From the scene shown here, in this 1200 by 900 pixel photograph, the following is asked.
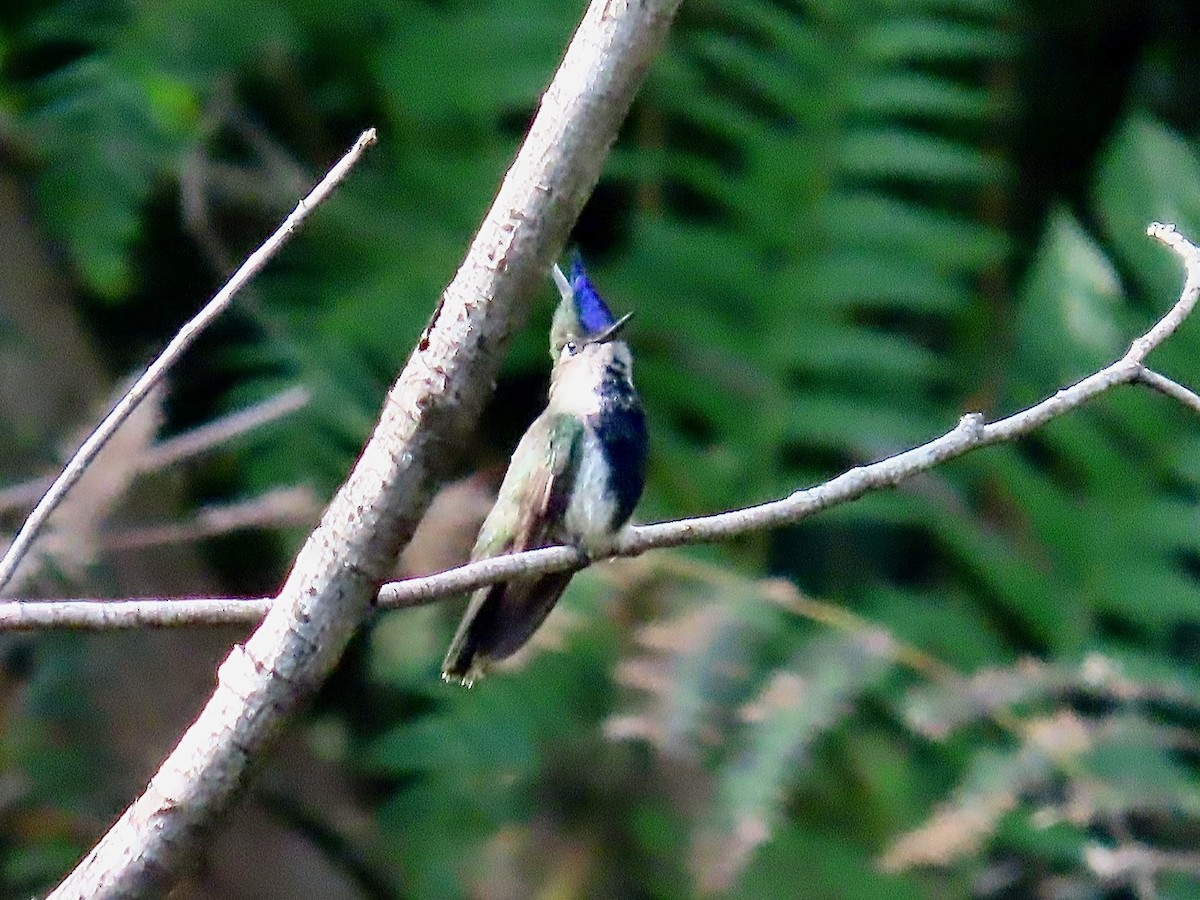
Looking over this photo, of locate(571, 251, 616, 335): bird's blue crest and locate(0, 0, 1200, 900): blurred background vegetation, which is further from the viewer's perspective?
locate(0, 0, 1200, 900): blurred background vegetation

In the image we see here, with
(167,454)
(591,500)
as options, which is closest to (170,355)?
(591,500)

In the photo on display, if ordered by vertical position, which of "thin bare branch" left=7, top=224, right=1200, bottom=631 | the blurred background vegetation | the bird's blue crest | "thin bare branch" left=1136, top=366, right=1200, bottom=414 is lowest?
the blurred background vegetation

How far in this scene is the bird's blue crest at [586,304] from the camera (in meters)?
2.01

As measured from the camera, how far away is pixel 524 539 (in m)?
1.97

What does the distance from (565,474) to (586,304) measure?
22cm

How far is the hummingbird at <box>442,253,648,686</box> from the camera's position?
1915 millimetres

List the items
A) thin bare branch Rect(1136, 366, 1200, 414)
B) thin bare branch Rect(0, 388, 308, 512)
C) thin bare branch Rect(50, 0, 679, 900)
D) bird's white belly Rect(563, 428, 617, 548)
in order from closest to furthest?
thin bare branch Rect(50, 0, 679, 900) < thin bare branch Rect(1136, 366, 1200, 414) < bird's white belly Rect(563, 428, 617, 548) < thin bare branch Rect(0, 388, 308, 512)

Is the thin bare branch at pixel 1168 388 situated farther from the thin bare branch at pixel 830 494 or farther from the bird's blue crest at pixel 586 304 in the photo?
the bird's blue crest at pixel 586 304

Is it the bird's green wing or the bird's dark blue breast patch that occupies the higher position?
the bird's dark blue breast patch

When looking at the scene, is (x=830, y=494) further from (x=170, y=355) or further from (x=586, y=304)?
(x=586, y=304)

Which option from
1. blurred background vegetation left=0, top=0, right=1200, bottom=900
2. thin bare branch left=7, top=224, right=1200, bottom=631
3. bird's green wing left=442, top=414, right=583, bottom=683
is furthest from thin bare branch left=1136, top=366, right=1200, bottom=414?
blurred background vegetation left=0, top=0, right=1200, bottom=900

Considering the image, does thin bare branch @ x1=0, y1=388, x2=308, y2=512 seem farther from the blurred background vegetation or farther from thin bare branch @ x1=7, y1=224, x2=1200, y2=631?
thin bare branch @ x1=7, y1=224, x2=1200, y2=631

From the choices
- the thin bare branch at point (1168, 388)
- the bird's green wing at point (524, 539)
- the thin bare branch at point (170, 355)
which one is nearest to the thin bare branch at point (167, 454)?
the bird's green wing at point (524, 539)

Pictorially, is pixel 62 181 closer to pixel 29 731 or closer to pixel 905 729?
pixel 29 731
